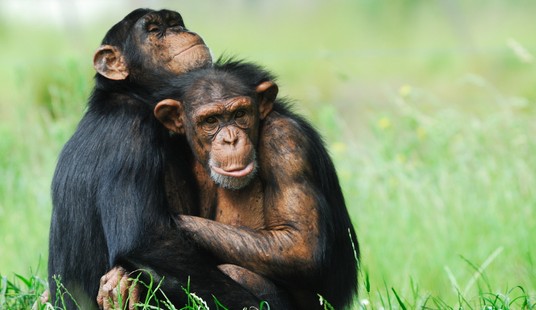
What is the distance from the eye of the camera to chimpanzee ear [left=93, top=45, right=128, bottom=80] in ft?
18.3

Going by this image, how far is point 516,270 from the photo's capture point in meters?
6.96

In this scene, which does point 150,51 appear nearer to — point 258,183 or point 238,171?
point 258,183

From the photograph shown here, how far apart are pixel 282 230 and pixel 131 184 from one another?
2.57 ft

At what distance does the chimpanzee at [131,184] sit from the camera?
16.3 ft

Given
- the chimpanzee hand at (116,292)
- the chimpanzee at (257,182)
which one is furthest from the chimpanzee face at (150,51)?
the chimpanzee hand at (116,292)

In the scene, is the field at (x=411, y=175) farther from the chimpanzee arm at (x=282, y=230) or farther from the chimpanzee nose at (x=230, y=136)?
the chimpanzee nose at (x=230, y=136)

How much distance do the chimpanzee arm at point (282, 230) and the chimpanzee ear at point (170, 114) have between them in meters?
0.47

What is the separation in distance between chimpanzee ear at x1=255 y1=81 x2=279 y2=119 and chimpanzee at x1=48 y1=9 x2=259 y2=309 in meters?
0.47

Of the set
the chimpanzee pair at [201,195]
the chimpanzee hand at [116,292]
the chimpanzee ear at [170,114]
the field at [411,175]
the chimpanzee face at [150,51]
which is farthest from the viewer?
the field at [411,175]

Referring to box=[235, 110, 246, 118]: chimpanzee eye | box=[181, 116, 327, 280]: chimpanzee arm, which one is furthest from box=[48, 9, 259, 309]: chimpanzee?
box=[235, 110, 246, 118]: chimpanzee eye

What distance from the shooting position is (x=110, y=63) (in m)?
5.65

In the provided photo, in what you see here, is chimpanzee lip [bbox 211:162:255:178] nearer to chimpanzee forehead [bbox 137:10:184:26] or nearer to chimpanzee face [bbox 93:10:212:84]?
chimpanzee face [bbox 93:10:212:84]

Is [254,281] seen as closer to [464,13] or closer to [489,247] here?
[489,247]

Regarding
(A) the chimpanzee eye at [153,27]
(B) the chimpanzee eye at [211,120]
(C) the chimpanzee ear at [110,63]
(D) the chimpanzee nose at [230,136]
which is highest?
(A) the chimpanzee eye at [153,27]
